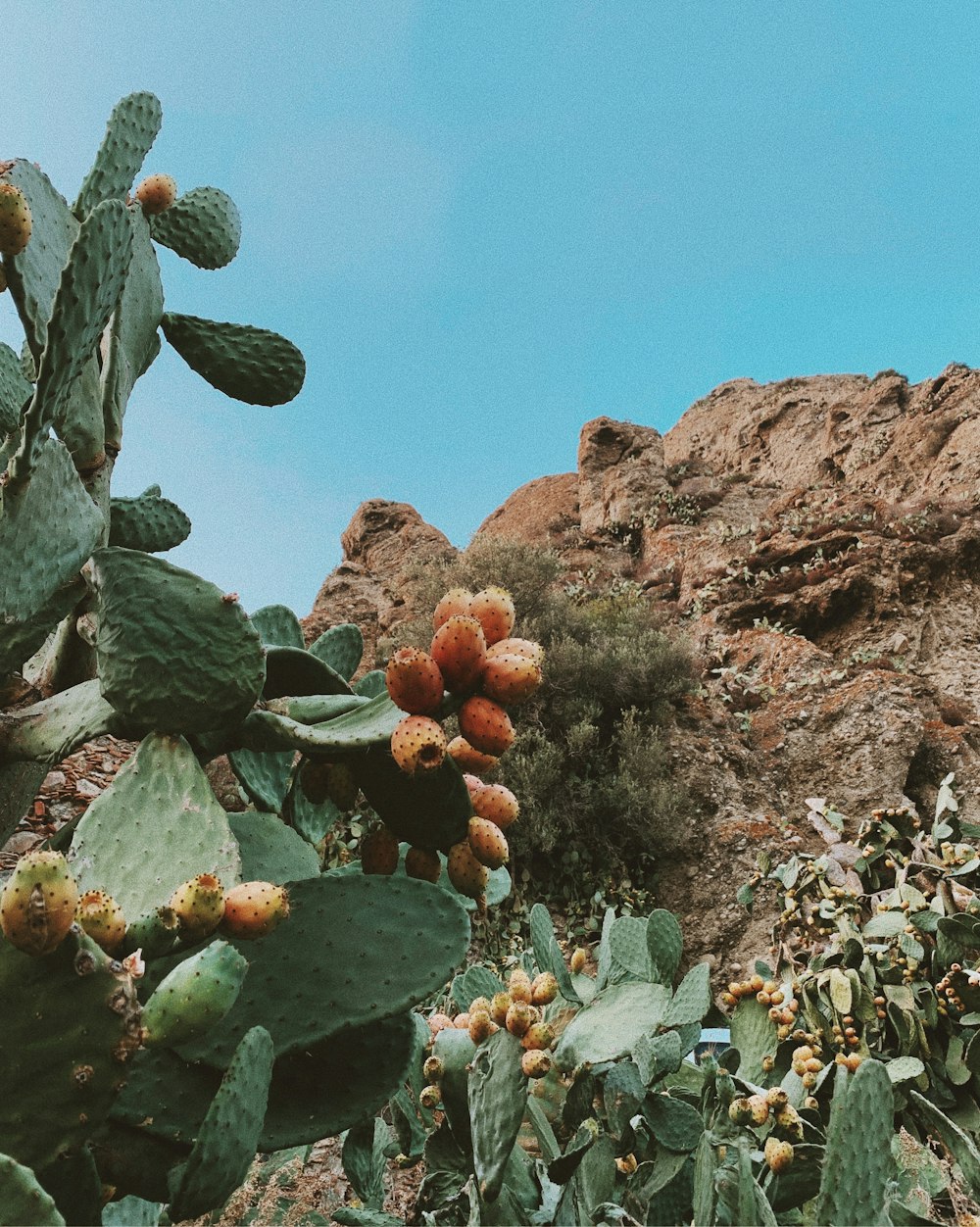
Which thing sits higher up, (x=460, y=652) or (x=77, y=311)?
(x=77, y=311)

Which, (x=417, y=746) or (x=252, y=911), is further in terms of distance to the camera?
(x=417, y=746)

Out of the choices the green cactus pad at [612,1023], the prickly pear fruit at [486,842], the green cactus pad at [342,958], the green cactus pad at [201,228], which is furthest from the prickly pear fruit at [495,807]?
the green cactus pad at [201,228]

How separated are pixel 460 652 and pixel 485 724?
0.30ft

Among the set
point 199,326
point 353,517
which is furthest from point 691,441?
point 199,326

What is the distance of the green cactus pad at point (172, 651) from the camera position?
1067 mm

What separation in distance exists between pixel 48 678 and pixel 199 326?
0.82m

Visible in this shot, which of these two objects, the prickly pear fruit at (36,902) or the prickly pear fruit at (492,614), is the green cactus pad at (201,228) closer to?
the prickly pear fruit at (492,614)

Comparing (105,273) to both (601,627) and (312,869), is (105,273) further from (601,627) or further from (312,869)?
(601,627)

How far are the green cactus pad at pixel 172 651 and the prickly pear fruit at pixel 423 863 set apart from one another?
12.6 inches

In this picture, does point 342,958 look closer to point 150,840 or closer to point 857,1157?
point 150,840

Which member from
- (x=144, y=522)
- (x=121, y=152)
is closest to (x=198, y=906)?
(x=144, y=522)

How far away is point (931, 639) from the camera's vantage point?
25.8ft

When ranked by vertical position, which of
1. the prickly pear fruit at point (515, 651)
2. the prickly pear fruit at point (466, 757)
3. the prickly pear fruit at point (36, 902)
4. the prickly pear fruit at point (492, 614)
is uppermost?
the prickly pear fruit at point (492, 614)

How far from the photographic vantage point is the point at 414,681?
3.18 feet
